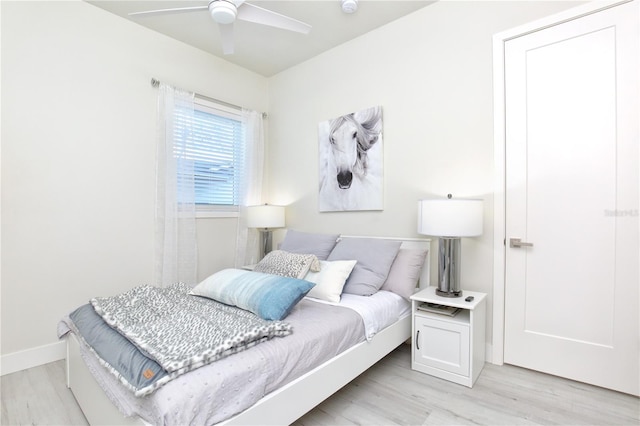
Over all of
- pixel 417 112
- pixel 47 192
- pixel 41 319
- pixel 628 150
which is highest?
pixel 417 112

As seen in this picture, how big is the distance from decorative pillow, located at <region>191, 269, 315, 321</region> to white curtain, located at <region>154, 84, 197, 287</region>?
1.18 metres

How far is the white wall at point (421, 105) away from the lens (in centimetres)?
243

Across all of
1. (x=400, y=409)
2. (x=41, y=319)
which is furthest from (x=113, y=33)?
(x=400, y=409)

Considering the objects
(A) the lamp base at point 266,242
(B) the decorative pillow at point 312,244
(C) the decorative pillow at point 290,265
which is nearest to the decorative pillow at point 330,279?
(C) the decorative pillow at point 290,265

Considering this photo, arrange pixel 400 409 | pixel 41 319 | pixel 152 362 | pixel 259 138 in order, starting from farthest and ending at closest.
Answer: pixel 259 138
pixel 41 319
pixel 400 409
pixel 152 362

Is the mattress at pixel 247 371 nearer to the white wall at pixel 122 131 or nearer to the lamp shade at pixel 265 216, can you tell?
the white wall at pixel 122 131

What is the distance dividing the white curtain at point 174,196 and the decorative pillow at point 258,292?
1178 mm

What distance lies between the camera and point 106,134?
2.80m

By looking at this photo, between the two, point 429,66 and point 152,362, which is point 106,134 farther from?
point 429,66

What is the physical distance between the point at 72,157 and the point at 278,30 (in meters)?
2.11

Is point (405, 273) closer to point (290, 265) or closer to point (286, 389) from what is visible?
point (290, 265)

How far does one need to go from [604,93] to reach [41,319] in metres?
4.28

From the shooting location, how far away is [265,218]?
11.6ft

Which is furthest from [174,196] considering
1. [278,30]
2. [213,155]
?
[278,30]
